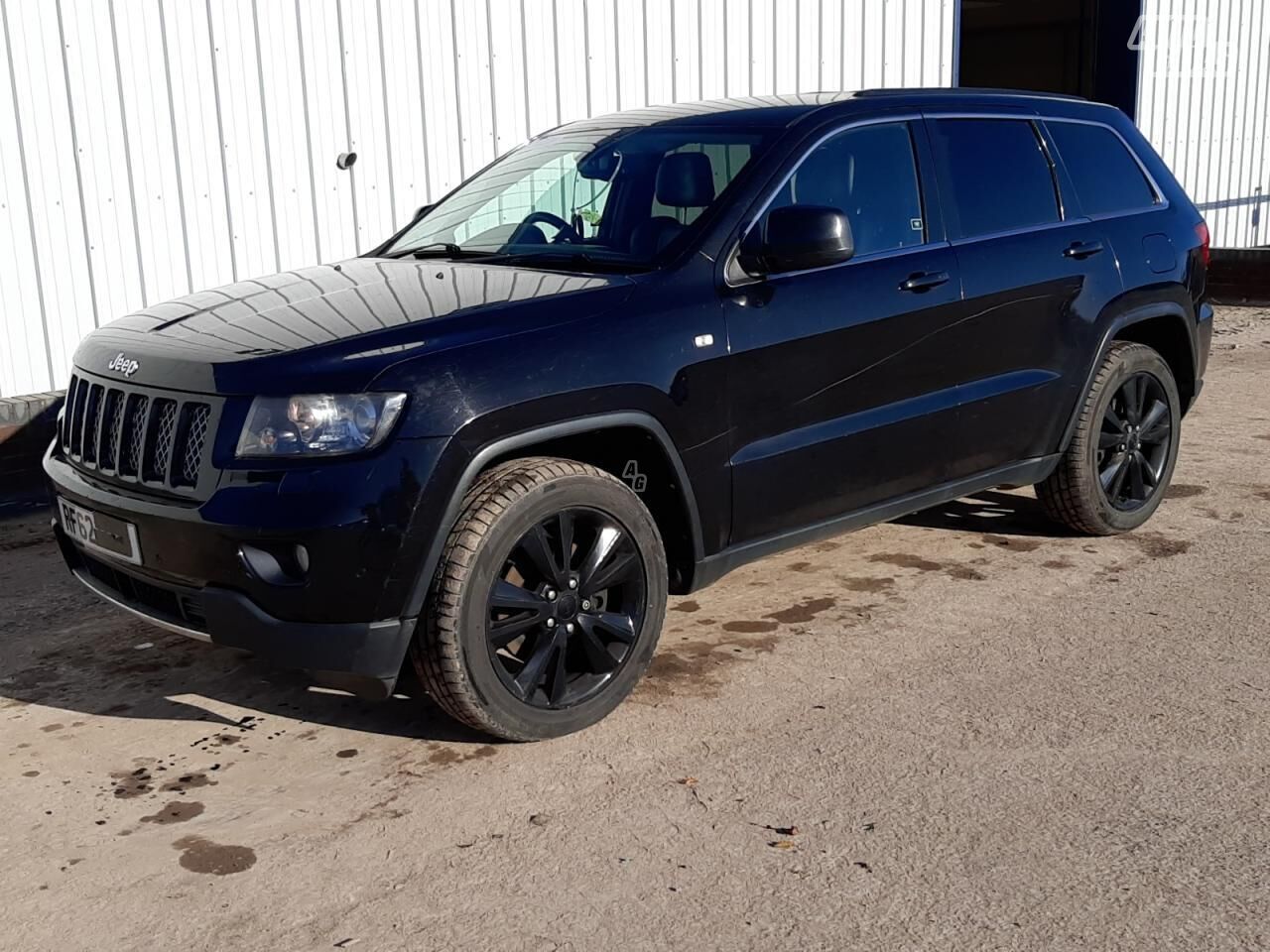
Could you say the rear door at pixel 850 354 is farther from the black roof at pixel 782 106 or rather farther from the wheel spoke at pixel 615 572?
the wheel spoke at pixel 615 572

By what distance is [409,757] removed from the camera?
Result: 3.85 m

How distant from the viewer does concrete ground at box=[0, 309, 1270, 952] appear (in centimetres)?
300

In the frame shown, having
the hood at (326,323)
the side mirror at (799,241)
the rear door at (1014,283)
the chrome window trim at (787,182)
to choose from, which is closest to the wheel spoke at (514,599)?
the hood at (326,323)

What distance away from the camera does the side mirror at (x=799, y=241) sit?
13.5ft

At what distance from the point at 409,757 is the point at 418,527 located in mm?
742

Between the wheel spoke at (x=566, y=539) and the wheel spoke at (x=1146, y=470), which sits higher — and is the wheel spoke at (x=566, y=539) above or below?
above

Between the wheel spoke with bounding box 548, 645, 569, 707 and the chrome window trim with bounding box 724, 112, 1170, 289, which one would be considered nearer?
the wheel spoke with bounding box 548, 645, 569, 707

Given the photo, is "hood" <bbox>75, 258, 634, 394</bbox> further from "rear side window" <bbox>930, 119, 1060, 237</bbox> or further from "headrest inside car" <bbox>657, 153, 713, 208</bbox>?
"rear side window" <bbox>930, 119, 1060, 237</bbox>

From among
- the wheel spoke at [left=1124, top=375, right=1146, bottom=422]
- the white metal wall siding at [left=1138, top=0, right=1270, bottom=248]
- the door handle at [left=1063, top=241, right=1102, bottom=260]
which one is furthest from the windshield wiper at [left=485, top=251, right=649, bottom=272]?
the white metal wall siding at [left=1138, top=0, right=1270, bottom=248]

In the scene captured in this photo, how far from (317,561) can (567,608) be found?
77 centimetres

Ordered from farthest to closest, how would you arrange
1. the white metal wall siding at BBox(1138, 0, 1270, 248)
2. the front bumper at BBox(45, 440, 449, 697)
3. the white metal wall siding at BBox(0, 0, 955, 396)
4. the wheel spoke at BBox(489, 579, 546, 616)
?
the white metal wall siding at BBox(1138, 0, 1270, 248)
the white metal wall siding at BBox(0, 0, 955, 396)
the wheel spoke at BBox(489, 579, 546, 616)
the front bumper at BBox(45, 440, 449, 697)

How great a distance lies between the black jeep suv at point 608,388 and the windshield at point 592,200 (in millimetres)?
15

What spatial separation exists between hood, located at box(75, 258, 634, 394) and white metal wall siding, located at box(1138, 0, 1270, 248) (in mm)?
11757

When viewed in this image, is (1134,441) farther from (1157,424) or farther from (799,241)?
(799,241)
